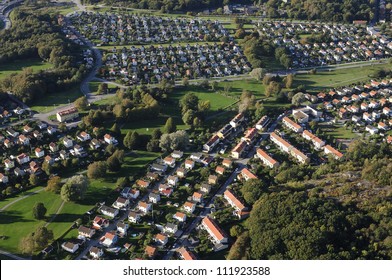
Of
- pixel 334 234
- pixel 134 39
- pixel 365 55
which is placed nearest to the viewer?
pixel 334 234

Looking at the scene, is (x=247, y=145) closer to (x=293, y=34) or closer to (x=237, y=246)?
(x=237, y=246)

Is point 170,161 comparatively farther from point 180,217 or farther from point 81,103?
point 81,103

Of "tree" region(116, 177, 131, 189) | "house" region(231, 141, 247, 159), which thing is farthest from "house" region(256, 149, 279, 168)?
"tree" region(116, 177, 131, 189)

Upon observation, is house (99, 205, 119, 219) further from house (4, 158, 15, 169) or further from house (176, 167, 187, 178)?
house (4, 158, 15, 169)

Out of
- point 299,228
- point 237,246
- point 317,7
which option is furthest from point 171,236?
point 317,7

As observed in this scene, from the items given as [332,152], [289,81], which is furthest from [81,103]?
[332,152]

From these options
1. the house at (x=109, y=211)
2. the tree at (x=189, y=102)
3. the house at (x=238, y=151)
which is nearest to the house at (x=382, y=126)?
the house at (x=238, y=151)

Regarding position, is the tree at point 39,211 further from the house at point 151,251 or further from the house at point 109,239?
the house at point 151,251
